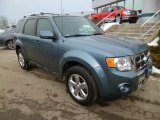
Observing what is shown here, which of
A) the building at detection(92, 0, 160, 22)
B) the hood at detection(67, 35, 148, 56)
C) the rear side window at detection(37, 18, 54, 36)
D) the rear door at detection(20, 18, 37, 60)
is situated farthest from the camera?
the building at detection(92, 0, 160, 22)

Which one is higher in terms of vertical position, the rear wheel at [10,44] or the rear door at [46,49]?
the rear door at [46,49]

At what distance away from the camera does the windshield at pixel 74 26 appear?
478cm

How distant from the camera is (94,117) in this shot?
382cm

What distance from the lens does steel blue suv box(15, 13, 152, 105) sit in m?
3.69

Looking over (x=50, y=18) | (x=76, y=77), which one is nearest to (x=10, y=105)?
(x=76, y=77)

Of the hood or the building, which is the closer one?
the hood

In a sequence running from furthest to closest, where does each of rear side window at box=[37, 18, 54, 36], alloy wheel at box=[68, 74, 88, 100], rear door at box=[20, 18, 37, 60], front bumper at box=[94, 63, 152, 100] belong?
rear door at box=[20, 18, 37, 60] → rear side window at box=[37, 18, 54, 36] → alloy wheel at box=[68, 74, 88, 100] → front bumper at box=[94, 63, 152, 100]

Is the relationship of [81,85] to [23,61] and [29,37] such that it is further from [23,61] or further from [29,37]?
[23,61]

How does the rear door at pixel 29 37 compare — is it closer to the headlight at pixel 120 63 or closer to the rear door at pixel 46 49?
the rear door at pixel 46 49

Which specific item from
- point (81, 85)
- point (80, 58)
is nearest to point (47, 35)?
point (80, 58)

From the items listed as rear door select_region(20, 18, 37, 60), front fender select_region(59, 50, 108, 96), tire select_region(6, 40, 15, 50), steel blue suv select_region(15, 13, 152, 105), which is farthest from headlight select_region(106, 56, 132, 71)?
tire select_region(6, 40, 15, 50)

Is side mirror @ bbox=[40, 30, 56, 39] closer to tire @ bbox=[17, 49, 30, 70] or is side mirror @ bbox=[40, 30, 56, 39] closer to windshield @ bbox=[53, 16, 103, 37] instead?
windshield @ bbox=[53, 16, 103, 37]

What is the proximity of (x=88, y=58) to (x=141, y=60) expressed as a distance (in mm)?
1062

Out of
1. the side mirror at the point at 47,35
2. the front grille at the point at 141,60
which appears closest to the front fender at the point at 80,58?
the side mirror at the point at 47,35
